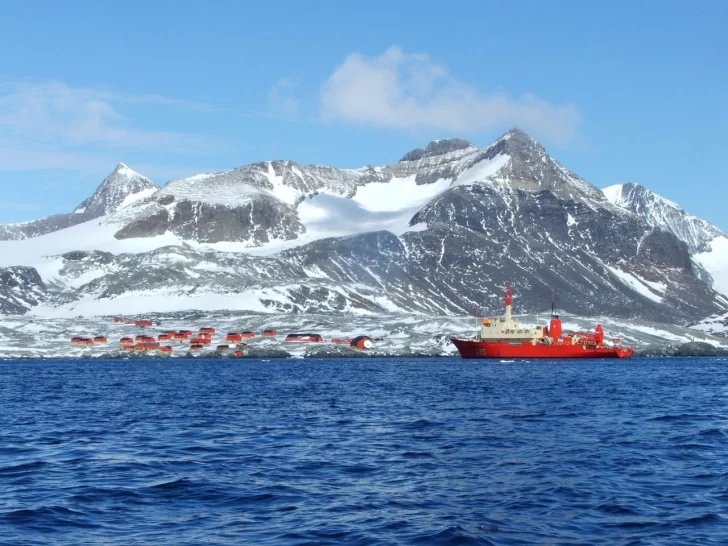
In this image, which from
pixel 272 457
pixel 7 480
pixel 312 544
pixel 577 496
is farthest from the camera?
pixel 272 457

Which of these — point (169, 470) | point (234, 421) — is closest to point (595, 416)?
point (234, 421)

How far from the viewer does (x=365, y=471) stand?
40.6m

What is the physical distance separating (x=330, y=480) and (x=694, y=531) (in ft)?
48.5

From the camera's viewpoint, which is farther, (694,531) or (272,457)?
(272,457)

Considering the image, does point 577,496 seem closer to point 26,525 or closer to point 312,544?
point 312,544

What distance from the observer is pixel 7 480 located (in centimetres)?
3831

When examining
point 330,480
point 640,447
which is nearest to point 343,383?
point 640,447

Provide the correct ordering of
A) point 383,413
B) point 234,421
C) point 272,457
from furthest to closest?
point 383,413 < point 234,421 < point 272,457

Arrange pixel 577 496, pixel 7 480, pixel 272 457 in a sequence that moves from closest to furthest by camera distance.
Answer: pixel 577 496 < pixel 7 480 < pixel 272 457

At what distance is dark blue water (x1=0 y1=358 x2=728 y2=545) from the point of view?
30.3m

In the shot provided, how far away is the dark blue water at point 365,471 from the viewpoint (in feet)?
99.6

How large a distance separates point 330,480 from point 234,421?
77.1 feet

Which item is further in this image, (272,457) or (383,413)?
(383,413)

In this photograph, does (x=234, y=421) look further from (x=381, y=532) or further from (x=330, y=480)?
(x=381, y=532)
